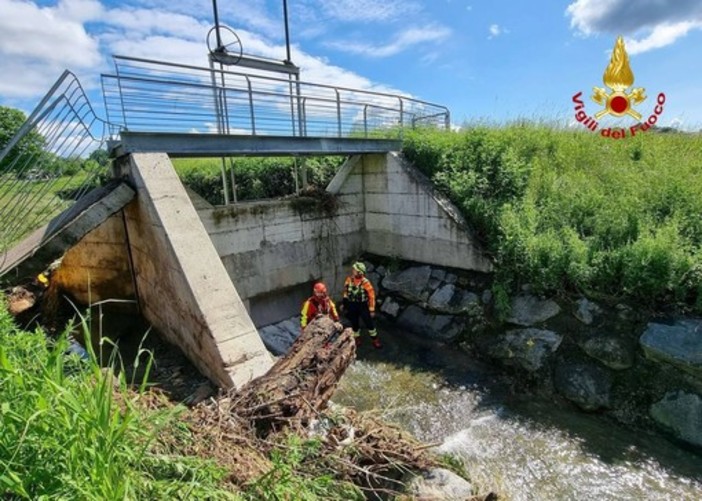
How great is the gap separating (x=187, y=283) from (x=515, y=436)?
485 centimetres

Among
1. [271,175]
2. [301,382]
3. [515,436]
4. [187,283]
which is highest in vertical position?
[271,175]

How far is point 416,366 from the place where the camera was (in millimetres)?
7090

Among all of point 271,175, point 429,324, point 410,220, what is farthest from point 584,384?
point 271,175

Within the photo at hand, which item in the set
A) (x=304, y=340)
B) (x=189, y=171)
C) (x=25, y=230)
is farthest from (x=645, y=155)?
(x=189, y=171)

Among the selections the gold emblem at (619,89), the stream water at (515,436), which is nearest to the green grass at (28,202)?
the stream water at (515,436)

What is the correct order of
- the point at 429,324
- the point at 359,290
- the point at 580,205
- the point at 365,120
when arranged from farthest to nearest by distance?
the point at 365,120
the point at 429,324
the point at 359,290
the point at 580,205

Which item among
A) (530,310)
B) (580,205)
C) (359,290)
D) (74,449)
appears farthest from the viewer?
(359,290)

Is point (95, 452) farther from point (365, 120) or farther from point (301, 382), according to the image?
point (365, 120)

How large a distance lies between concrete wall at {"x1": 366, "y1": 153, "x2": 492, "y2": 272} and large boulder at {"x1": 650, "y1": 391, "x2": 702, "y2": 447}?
10.7 ft

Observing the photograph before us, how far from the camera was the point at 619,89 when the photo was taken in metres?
8.88

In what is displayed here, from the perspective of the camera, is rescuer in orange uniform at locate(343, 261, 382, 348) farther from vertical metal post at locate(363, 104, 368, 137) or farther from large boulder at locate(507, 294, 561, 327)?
vertical metal post at locate(363, 104, 368, 137)

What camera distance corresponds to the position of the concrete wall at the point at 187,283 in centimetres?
446

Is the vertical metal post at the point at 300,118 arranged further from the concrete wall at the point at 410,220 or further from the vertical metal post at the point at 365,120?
the concrete wall at the point at 410,220

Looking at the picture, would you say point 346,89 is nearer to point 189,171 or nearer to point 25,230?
point 25,230
